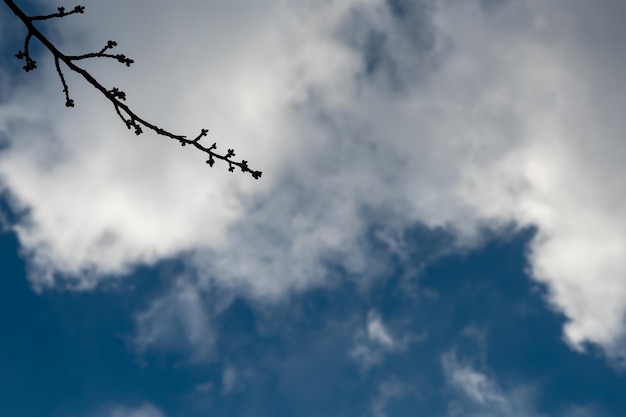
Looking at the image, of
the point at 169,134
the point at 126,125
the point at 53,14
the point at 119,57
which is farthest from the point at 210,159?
the point at 53,14

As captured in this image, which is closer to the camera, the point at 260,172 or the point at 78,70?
the point at 78,70

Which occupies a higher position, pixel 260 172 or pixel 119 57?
pixel 119 57

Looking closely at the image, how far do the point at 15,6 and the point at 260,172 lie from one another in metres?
3.91

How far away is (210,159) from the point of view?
24.2 feet

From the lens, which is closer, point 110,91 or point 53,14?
point 53,14

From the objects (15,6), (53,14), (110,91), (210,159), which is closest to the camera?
(15,6)

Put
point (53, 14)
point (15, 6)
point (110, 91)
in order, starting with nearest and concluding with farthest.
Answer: point (15, 6)
point (53, 14)
point (110, 91)

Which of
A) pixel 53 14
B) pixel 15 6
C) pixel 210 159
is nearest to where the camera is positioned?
pixel 15 6

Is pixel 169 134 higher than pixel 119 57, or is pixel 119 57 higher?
pixel 119 57

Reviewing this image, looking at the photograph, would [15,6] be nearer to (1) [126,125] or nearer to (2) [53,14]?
(2) [53,14]

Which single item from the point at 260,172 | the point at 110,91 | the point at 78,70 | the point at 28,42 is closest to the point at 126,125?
the point at 110,91

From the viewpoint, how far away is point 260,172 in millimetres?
7422

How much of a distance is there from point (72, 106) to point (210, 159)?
2305 millimetres

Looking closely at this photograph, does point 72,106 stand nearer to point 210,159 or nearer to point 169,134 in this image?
point 169,134
